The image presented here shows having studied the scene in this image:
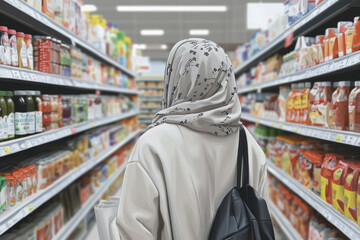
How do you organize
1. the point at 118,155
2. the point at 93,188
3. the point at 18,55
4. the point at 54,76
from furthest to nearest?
1. the point at 118,155
2. the point at 93,188
3. the point at 54,76
4. the point at 18,55

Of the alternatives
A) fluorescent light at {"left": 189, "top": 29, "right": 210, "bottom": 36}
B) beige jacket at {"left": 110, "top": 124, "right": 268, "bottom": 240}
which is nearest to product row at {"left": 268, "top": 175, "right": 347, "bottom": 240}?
beige jacket at {"left": 110, "top": 124, "right": 268, "bottom": 240}

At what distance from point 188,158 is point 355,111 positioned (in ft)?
3.25

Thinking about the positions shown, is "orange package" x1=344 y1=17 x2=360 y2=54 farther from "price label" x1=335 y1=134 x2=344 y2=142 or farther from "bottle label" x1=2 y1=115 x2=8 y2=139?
"bottle label" x1=2 y1=115 x2=8 y2=139

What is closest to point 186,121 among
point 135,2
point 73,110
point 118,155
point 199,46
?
point 199,46

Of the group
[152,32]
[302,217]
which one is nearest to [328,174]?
[302,217]

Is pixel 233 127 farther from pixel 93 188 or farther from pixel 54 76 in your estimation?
pixel 93 188

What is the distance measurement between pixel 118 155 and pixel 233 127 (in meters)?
4.67

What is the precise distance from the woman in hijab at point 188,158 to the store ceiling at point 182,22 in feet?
29.6

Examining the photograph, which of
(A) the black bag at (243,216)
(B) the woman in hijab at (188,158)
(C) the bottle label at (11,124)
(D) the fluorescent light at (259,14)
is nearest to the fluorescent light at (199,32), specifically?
(D) the fluorescent light at (259,14)

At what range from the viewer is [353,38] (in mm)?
1689

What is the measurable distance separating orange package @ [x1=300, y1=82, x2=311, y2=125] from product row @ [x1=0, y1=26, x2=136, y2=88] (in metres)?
1.86

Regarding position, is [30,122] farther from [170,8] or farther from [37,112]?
[170,8]

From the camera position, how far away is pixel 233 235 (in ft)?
3.57

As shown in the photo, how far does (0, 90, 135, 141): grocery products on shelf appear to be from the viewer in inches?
70.9
